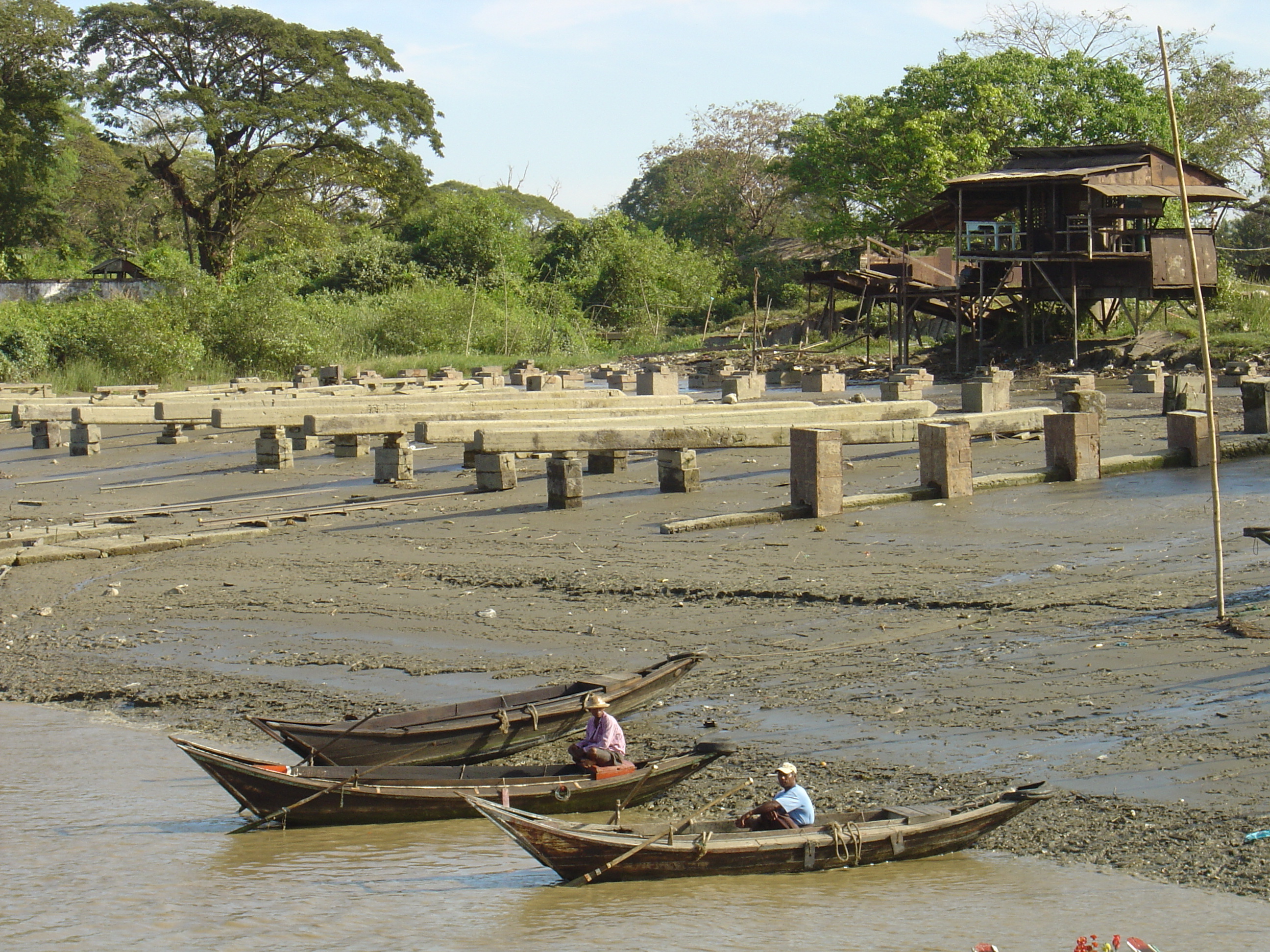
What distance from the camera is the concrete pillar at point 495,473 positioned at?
52.4 feet

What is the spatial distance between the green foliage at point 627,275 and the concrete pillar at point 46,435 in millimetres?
30686

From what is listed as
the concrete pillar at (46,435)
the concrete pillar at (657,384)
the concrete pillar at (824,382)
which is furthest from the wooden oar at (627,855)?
the concrete pillar at (824,382)

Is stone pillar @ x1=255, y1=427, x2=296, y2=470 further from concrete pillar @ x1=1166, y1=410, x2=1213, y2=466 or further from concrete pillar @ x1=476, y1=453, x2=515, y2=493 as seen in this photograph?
concrete pillar @ x1=1166, y1=410, x2=1213, y2=466

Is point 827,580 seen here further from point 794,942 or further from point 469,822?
point 794,942

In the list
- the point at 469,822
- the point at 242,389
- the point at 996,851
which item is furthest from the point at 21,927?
the point at 242,389

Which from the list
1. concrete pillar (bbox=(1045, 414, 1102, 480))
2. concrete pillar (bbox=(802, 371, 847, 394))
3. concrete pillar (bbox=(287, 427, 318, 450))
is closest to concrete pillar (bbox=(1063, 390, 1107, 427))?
concrete pillar (bbox=(1045, 414, 1102, 480))

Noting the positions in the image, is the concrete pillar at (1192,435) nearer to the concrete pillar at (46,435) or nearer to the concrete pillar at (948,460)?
the concrete pillar at (948,460)

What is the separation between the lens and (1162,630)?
8.30 metres

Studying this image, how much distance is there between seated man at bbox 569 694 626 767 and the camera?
21.9 ft

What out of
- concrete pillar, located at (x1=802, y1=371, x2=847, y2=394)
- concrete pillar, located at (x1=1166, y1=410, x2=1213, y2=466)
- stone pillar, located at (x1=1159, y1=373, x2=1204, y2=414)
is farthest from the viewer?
concrete pillar, located at (x1=802, y1=371, x2=847, y2=394)

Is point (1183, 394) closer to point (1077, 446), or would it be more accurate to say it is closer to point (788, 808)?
point (1077, 446)

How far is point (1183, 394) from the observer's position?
19922 millimetres

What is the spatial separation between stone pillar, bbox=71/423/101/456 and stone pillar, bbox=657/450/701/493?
40.6 feet

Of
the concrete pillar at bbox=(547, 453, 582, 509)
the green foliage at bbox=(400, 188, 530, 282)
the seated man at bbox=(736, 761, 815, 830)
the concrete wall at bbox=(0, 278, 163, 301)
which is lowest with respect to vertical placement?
the seated man at bbox=(736, 761, 815, 830)
